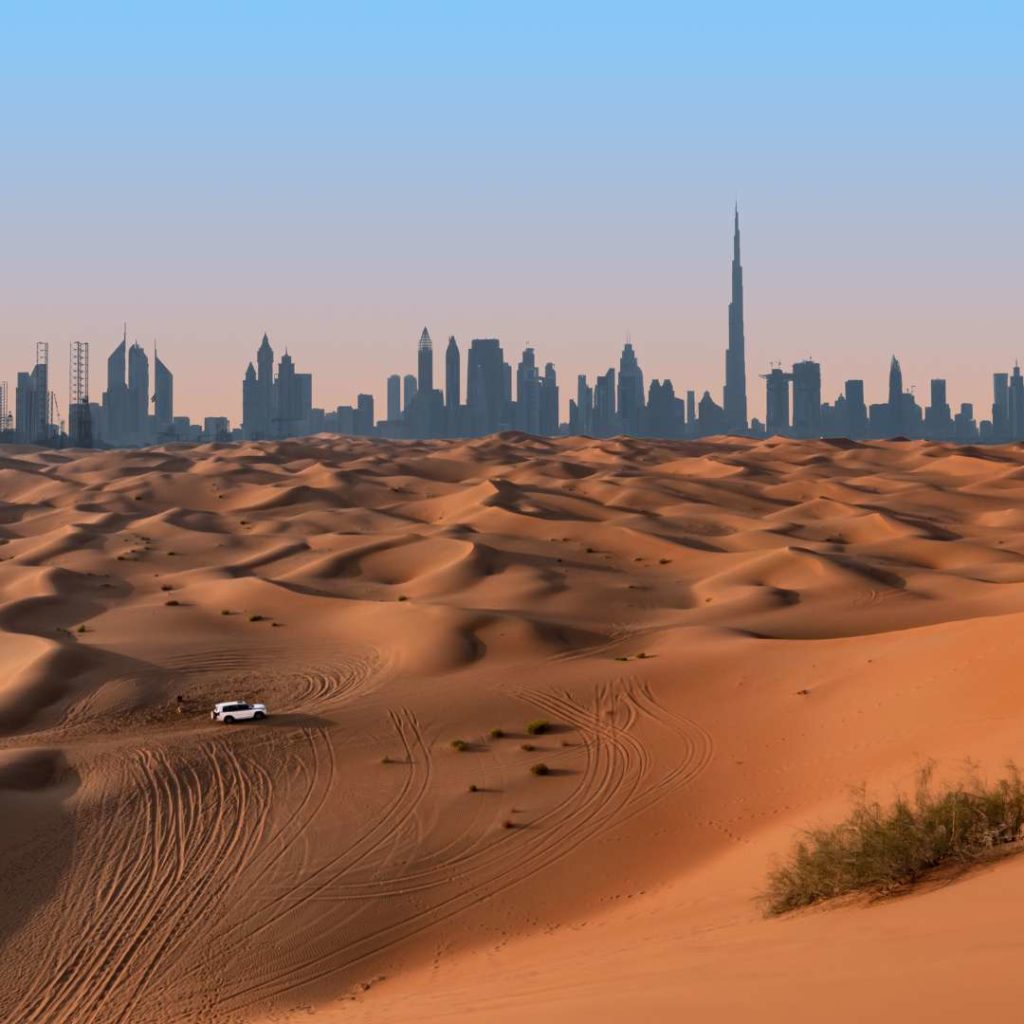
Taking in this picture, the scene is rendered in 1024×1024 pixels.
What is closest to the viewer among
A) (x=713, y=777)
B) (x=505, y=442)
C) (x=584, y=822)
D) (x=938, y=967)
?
(x=938, y=967)

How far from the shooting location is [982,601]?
39125 millimetres

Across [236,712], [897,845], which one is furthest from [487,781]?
[897,845]

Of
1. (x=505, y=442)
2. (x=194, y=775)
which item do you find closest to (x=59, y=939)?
(x=194, y=775)

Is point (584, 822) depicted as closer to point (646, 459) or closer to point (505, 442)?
point (646, 459)

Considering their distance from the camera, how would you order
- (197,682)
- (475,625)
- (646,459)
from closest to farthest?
(197,682), (475,625), (646,459)

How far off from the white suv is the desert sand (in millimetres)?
547

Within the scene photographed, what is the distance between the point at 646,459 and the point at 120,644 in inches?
2890

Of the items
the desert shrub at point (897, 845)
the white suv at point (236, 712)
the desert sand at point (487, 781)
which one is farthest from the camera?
the white suv at point (236, 712)

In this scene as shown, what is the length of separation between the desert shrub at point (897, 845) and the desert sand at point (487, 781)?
38cm

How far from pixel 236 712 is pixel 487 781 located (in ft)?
20.6

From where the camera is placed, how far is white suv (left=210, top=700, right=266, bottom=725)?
2553 cm

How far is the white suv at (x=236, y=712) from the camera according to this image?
2553 cm

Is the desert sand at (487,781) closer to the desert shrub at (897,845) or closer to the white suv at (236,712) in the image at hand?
the desert shrub at (897,845)

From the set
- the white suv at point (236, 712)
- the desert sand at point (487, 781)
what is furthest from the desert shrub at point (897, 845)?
the white suv at point (236, 712)
